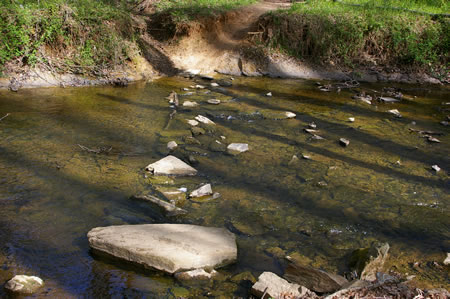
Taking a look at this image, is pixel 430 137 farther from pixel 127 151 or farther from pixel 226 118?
pixel 127 151

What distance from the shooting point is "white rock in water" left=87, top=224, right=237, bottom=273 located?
311 centimetres

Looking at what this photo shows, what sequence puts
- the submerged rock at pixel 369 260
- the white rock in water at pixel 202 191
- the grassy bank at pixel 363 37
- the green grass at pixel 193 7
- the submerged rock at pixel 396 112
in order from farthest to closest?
the green grass at pixel 193 7, the grassy bank at pixel 363 37, the submerged rock at pixel 396 112, the white rock in water at pixel 202 191, the submerged rock at pixel 369 260

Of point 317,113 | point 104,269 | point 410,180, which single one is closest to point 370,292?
point 104,269

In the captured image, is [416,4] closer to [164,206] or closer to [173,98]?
[173,98]

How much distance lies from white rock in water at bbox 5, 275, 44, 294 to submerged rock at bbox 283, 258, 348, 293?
70.8 inches

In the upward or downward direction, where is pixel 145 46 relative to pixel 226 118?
upward

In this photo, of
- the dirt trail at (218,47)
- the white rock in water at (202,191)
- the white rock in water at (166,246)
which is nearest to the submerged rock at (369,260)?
the white rock in water at (166,246)

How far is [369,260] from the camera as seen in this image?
318 cm

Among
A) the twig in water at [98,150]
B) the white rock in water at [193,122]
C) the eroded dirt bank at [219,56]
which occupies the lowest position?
the twig in water at [98,150]

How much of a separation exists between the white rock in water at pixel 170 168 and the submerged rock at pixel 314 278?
202cm

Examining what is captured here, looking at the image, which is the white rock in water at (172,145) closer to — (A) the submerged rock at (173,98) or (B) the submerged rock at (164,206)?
(B) the submerged rock at (164,206)

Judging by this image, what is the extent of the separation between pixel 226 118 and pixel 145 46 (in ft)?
15.2

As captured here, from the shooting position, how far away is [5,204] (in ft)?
12.7

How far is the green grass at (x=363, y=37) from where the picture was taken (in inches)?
424
